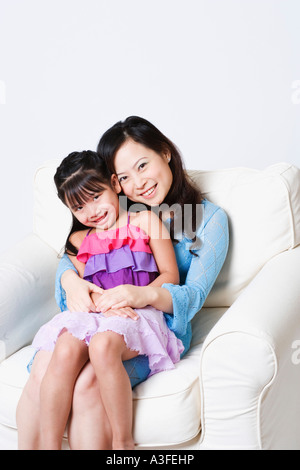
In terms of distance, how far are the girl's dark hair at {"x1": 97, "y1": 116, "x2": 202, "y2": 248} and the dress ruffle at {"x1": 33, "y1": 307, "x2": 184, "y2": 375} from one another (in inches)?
15.8

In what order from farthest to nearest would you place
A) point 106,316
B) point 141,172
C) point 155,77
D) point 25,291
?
point 155,77, point 25,291, point 141,172, point 106,316

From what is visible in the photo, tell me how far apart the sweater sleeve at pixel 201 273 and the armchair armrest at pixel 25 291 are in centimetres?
47

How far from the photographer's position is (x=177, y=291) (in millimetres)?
1863

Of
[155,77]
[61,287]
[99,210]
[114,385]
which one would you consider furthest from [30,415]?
[155,77]

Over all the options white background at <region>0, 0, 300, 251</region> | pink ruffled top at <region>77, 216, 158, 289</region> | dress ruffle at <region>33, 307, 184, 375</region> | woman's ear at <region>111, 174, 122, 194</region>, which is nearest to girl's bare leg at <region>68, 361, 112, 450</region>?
dress ruffle at <region>33, 307, 184, 375</region>

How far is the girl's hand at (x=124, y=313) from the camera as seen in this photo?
5.78ft

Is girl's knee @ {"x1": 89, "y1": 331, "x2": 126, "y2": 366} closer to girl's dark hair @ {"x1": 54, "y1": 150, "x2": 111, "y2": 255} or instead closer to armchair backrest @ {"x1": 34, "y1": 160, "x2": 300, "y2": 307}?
girl's dark hair @ {"x1": 54, "y1": 150, "x2": 111, "y2": 255}

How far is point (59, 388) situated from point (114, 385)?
0.44 feet

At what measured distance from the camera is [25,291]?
6.95 feet

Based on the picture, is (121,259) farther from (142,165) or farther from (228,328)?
(228,328)

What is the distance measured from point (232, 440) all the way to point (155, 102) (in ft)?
5.79

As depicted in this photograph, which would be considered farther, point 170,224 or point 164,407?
point 170,224

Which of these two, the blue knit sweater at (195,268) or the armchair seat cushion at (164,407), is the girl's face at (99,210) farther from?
the armchair seat cushion at (164,407)

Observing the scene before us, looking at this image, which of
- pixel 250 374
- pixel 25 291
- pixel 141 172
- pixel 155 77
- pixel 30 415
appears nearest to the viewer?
pixel 250 374
